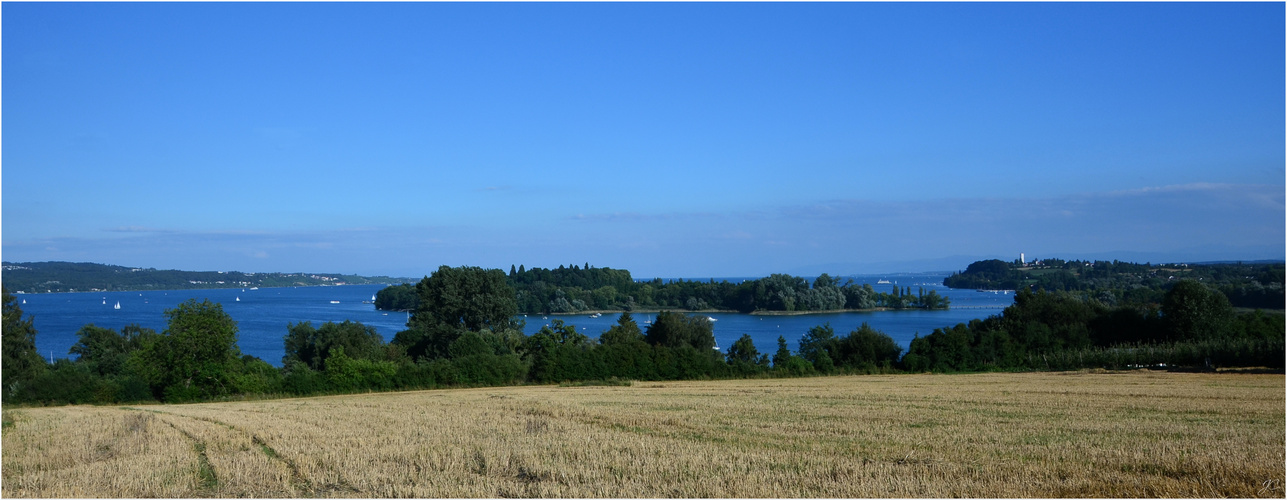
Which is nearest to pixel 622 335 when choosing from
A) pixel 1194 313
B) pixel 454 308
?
pixel 454 308

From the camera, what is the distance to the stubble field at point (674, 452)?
8.94 m

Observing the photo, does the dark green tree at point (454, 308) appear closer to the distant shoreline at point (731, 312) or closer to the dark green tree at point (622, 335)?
the dark green tree at point (622, 335)

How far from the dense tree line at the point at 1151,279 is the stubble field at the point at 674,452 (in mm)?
3926

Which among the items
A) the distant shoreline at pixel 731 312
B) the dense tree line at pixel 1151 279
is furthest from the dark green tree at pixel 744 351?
the distant shoreline at pixel 731 312

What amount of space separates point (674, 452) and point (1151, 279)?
39732 mm

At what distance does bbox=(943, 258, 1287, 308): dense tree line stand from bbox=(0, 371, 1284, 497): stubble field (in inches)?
155

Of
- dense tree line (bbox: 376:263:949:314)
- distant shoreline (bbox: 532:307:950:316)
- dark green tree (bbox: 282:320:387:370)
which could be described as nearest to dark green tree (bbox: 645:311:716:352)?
dark green tree (bbox: 282:320:387:370)

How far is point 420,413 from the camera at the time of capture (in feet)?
64.4

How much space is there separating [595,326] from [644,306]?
3599 cm

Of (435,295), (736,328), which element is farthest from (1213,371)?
(736,328)

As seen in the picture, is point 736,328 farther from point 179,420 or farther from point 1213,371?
point 179,420

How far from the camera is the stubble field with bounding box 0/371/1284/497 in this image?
8.94 m

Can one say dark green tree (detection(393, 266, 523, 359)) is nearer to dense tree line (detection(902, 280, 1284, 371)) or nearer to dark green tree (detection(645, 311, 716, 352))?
dark green tree (detection(645, 311, 716, 352))

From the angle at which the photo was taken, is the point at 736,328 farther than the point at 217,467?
Yes
